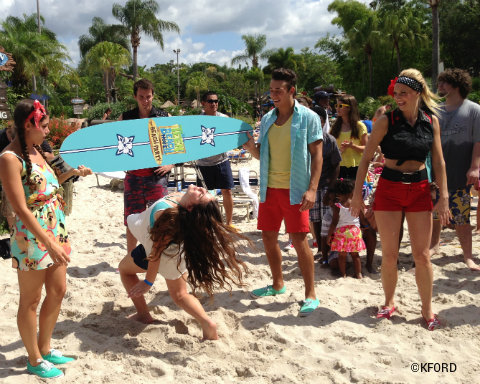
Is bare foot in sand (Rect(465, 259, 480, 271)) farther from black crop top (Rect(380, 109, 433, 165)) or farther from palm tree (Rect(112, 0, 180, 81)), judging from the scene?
palm tree (Rect(112, 0, 180, 81))

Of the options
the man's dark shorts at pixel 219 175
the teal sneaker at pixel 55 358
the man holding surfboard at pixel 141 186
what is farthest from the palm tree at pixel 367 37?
the teal sneaker at pixel 55 358

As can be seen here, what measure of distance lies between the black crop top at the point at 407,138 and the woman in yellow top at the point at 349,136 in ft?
4.92

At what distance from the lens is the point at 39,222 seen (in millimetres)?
2322

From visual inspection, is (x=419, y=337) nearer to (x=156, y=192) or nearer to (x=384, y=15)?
(x=156, y=192)

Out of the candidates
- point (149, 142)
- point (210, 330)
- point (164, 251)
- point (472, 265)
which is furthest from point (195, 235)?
point (472, 265)

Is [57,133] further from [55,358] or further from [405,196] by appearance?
[405,196]

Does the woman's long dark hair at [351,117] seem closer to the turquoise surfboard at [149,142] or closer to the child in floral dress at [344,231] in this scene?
the child in floral dress at [344,231]

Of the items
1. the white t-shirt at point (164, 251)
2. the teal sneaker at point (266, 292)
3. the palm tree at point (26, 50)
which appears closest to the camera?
the white t-shirt at point (164, 251)

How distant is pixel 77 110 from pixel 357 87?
26.4m

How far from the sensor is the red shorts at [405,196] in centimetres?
284

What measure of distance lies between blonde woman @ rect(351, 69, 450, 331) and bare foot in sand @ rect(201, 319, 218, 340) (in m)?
1.19

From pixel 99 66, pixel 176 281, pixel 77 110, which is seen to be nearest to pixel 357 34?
pixel 99 66

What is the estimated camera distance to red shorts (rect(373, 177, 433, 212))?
2842mm

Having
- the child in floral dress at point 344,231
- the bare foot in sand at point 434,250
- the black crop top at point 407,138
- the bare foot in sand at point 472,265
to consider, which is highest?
the black crop top at point 407,138
